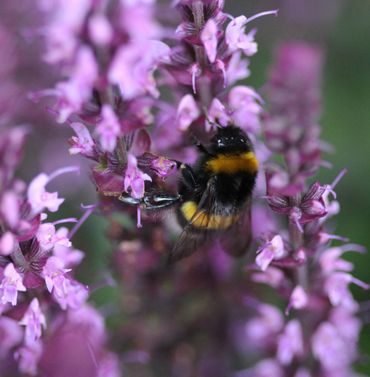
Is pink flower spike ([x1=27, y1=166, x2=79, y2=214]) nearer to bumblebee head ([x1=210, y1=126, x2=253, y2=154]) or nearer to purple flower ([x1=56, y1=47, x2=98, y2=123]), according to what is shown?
purple flower ([x1=56, y1=47, x2=98, y2=123])

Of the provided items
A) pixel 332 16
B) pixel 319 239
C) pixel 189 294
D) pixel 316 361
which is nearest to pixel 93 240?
pixel 189 294

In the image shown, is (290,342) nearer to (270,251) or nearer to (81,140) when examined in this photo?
(270,251)

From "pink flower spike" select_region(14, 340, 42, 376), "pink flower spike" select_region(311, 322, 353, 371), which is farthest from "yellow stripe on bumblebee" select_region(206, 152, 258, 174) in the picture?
"pink flower spike" select_region(14, 340, 42, 376)

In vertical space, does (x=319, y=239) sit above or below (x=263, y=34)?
above

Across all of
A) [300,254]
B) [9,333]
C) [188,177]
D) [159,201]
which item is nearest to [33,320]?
[9,333]

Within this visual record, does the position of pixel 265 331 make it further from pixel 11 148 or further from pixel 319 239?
pixel 11 148
